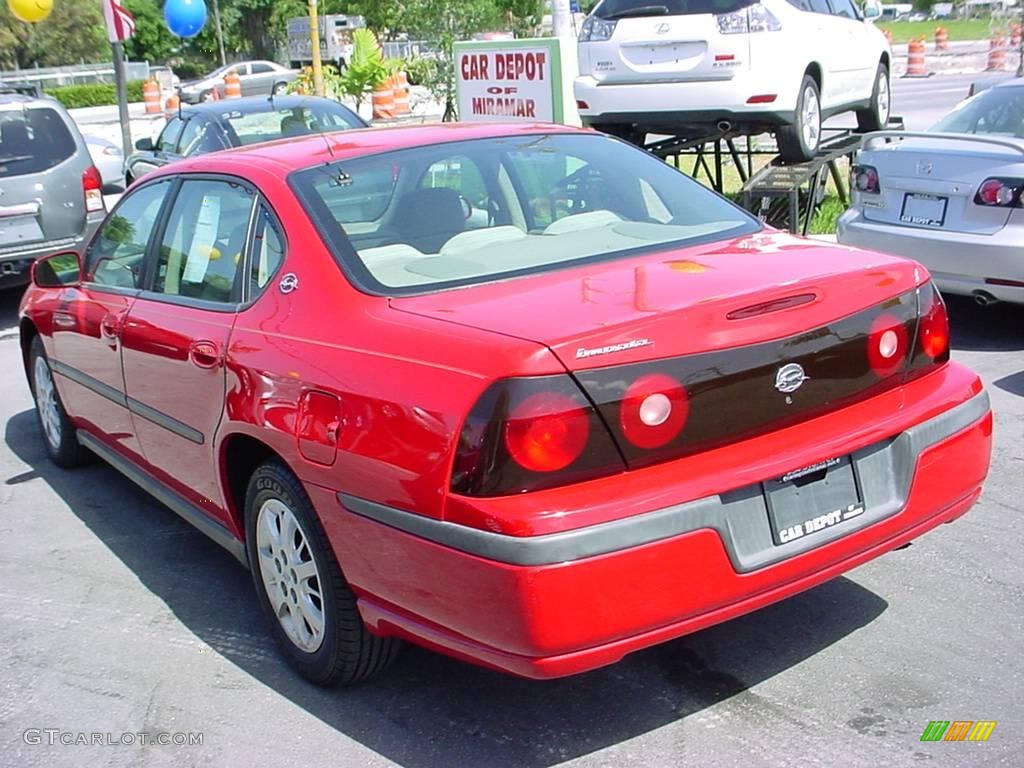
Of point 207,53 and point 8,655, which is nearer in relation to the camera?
point 8,655

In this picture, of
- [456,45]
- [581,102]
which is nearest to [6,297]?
[456,45]

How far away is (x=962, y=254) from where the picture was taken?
6824mm

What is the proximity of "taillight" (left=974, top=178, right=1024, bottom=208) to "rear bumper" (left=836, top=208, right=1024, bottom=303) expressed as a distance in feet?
0.47

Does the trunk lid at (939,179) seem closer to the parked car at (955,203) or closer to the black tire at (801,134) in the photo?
the parked car at (955,203)

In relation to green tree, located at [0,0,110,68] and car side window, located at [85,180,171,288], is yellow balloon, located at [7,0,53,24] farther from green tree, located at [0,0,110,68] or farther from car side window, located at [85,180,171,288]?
green tree, located at [0,0,110,68]

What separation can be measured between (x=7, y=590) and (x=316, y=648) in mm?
1753

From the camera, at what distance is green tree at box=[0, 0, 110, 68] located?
172ft

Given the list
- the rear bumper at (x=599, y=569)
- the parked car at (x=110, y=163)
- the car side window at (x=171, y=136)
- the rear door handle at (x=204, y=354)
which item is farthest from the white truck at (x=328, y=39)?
Answer: the rear bumper at (x=599, y=569)

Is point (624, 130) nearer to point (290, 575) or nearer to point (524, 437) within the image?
point (290, 575)

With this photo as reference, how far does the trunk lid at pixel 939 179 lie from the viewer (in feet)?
22.2

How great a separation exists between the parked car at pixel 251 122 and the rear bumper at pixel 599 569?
316 inches

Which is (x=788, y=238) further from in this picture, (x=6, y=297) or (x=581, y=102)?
(x=6, y=297)

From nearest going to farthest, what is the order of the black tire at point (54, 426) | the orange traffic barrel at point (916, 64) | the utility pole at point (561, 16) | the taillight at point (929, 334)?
the taillight at point (929, 334)
the black tire at point (54, 426)
the utility pole at point (561, 16)
the orange traffic barrel at point (916, 64)

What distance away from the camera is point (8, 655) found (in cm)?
420
